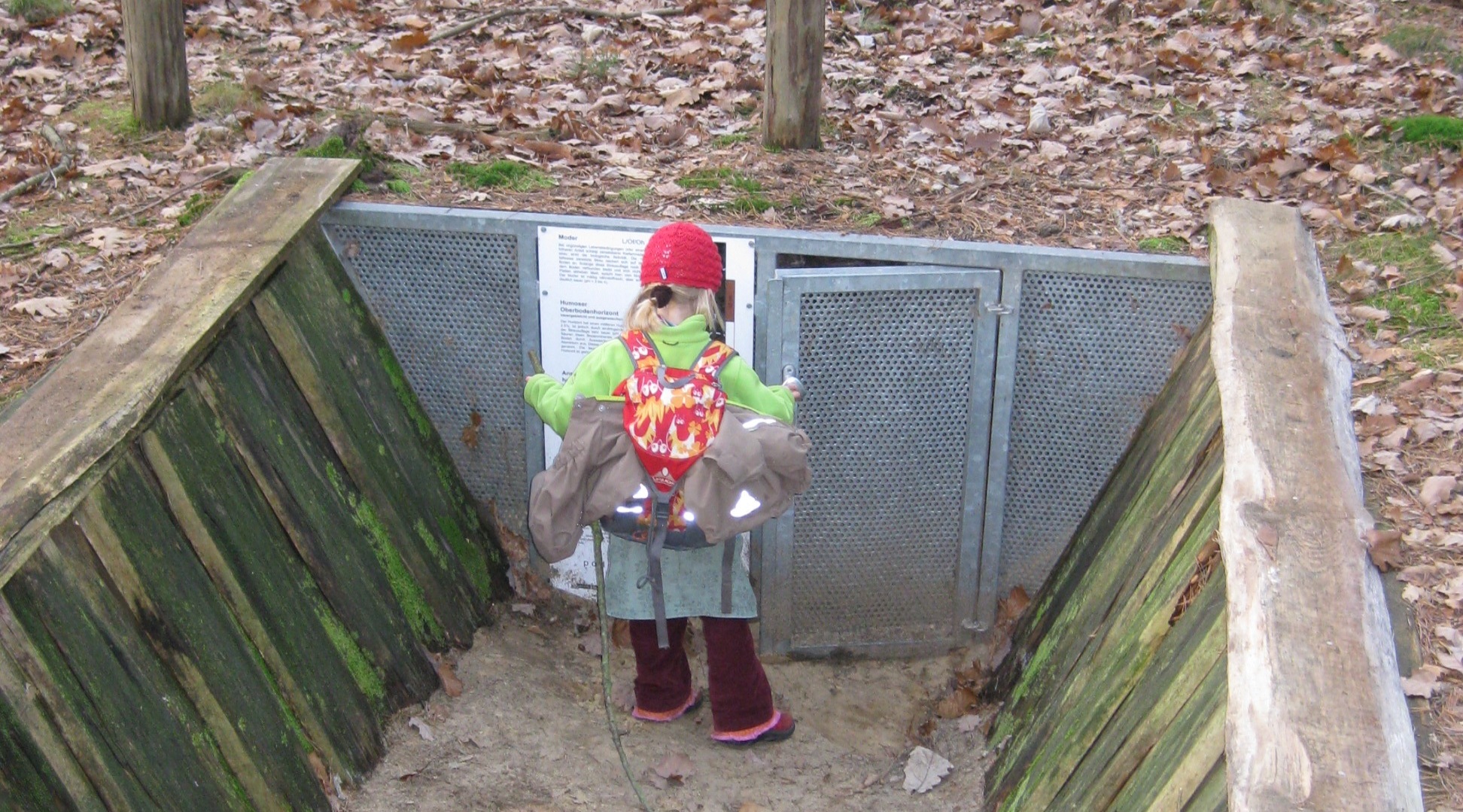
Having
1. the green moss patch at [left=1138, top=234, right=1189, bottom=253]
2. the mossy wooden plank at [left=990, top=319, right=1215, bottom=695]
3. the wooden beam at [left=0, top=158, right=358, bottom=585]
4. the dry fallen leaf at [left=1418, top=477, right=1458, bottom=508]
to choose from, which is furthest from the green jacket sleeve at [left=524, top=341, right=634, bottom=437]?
the dry fallen leaf at [left=1418, top=477, right=1458, bottom=508]

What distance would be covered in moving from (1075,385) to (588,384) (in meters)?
2.00

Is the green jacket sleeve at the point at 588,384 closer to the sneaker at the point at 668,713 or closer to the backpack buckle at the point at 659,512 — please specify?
the backpack buckle at the point at 659,512

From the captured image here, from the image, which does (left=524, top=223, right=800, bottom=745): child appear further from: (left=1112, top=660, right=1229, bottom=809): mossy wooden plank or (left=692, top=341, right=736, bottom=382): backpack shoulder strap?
(left=1112, top=660, right=1229, bottom=809): mossy wooden plank

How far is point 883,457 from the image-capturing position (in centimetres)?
521

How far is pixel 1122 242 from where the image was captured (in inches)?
209

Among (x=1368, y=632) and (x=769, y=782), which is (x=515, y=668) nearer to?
(x=769, y=782)

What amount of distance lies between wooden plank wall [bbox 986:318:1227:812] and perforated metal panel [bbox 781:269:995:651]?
1.65ft

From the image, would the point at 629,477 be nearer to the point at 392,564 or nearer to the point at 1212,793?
the point at 392,564

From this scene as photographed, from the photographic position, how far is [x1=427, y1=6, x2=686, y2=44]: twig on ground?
7945 mm

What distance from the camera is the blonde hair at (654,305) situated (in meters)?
4.12

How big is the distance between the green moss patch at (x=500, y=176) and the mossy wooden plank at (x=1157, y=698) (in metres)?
3.45

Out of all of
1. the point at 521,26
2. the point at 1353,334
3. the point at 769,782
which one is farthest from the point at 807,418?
the point at 521,26

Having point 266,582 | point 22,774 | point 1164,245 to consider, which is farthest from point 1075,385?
point 22,774

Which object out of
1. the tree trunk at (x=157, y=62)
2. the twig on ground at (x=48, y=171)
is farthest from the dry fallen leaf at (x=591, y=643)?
the tree trunk at (x=157, y=62)
